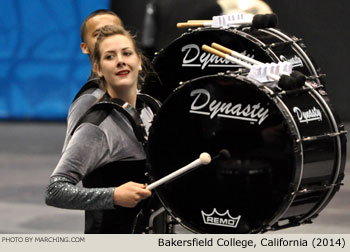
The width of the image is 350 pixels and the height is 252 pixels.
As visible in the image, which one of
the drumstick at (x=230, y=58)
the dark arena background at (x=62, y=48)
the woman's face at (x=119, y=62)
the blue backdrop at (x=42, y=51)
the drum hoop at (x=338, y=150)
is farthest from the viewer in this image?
the blue backdrop at (x=42, y=51)

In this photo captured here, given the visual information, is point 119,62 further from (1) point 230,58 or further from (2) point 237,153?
(2) point 237,153

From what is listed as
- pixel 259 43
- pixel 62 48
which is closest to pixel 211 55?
pixel 259 43

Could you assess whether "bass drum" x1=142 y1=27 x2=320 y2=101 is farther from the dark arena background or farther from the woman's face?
the dark arena background

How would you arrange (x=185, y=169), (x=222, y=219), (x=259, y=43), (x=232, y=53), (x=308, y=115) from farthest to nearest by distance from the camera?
(x=259, y=43) < (x=232, y=53) < (x=308, y=115) < (x=222, y=219) < (x=185, y=169)

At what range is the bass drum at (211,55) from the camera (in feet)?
13.3

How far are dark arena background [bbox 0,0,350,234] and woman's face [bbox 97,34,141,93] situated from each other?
6926mm

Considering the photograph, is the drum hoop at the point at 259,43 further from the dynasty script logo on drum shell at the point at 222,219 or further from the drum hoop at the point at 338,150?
the dynasty script logo on drum shell at the point at 222,219

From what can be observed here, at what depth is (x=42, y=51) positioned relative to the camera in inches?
505

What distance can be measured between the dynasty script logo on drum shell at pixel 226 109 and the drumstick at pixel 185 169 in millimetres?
201

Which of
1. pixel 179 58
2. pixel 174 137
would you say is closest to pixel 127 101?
A: pixel 174 137

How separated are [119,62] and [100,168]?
0.45 m

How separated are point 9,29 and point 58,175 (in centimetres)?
974

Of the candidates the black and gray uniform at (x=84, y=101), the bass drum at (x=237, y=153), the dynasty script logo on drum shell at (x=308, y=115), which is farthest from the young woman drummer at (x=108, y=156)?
the dynasty script logo on drum shell at (x=308, y=115)

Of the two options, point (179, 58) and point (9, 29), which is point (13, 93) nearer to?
point (9, 29)
